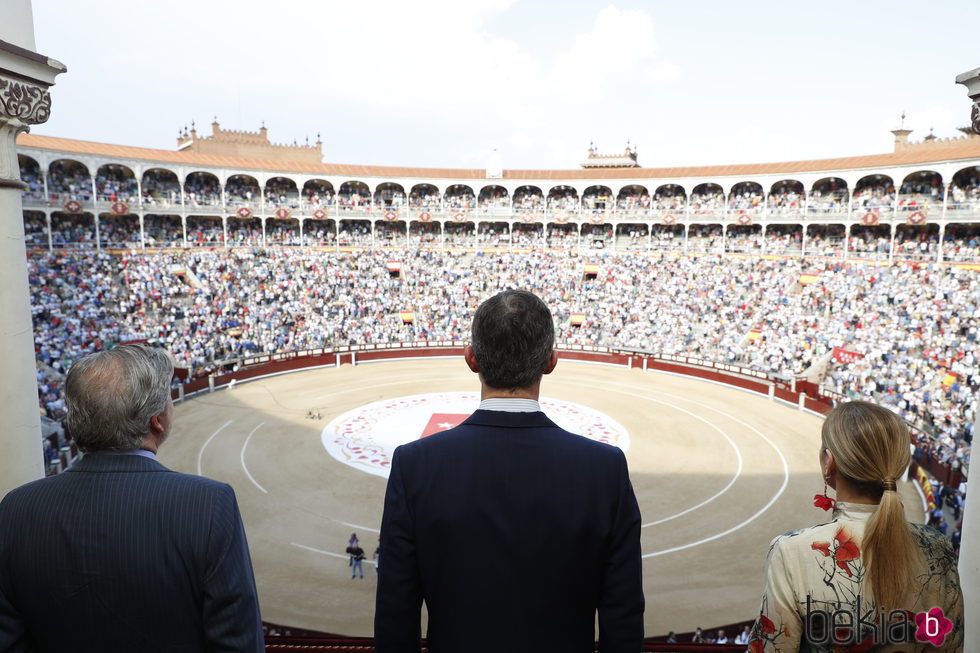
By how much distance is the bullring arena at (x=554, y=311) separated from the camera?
15.2 m

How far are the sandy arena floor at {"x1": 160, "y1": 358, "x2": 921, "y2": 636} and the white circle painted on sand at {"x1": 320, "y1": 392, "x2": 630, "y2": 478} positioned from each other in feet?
1.99

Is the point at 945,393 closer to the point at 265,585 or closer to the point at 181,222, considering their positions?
the point at 265,585

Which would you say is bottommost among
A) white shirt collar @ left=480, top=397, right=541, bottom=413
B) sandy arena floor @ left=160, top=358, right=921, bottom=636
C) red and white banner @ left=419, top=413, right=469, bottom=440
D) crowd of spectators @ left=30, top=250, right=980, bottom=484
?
sandy arena floor @ left=160, top=358, right=921, bottom=636

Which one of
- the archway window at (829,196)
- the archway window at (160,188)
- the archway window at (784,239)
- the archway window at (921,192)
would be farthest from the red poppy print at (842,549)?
the archway window at (160,188)

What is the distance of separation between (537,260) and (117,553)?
41869 millimetres

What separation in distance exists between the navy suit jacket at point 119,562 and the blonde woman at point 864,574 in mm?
1977

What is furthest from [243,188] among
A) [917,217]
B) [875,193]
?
[917,217]

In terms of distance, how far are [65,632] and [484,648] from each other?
1439 millimetres

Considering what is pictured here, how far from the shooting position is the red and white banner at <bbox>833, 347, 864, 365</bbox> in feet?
86.5

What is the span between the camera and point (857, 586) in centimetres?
211

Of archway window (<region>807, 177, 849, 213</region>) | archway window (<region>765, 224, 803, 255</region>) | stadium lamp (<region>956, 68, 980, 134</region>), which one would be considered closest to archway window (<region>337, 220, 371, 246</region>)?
archway window (<region>765, 224, 803, 255</region>)

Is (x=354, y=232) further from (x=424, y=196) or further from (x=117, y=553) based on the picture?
(x=117, y=553)

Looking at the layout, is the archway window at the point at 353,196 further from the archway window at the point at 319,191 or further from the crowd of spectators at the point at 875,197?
the crowd of spectators at the point at 875,197

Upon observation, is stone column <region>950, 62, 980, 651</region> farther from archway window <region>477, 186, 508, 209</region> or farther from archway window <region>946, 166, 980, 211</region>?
archway window <region>477, 186, 508, 209</region>
